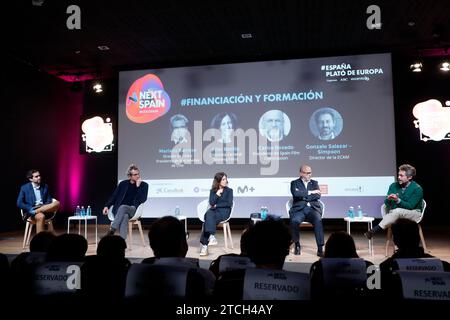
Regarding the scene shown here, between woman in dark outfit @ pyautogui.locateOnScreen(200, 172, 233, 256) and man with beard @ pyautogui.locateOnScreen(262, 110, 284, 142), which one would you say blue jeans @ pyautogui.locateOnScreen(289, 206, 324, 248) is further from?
man with beard @ pyautogui.locateOnScreen(262, 110, 284, 142)

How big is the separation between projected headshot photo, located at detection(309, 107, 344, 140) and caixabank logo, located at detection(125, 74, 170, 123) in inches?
103

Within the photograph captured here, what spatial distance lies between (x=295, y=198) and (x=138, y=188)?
7.07ft

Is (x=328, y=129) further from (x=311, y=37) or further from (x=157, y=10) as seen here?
(x=157, y=10)

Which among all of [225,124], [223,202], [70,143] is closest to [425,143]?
[225,124]

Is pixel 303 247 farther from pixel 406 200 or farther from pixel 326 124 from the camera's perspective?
pixel 326 124

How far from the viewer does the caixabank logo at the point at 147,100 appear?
7.06 m

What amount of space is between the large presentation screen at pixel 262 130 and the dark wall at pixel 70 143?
1.19m

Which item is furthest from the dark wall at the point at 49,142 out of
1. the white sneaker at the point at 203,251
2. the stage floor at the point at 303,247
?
the white sneaker at the point at 203,251

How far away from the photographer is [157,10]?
208 inches

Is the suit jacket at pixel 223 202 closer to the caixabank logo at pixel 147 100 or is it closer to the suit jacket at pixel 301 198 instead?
the suit jacket at pixel 301 198

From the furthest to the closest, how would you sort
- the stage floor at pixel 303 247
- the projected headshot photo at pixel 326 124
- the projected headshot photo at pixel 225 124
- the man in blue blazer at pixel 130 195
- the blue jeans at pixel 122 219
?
the projected headshot photo at pixel 225 124
the projected headshot photo at pixel 326 124
the man in blue blazer at pixel 130 195
the blue jeans at pixel 122 219
the stage floor at pixel 303 247

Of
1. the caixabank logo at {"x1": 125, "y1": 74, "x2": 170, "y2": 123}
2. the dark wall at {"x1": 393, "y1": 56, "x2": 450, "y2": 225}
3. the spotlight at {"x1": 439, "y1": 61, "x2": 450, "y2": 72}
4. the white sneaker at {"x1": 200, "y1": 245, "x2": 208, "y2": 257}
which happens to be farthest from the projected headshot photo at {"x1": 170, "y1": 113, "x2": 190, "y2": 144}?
the spotlight at {"x1": 439, "y1": 61, "x2": 450, "y2": 72}

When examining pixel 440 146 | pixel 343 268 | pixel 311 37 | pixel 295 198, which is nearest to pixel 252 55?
pixel 311 37

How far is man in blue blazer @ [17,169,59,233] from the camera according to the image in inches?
213
